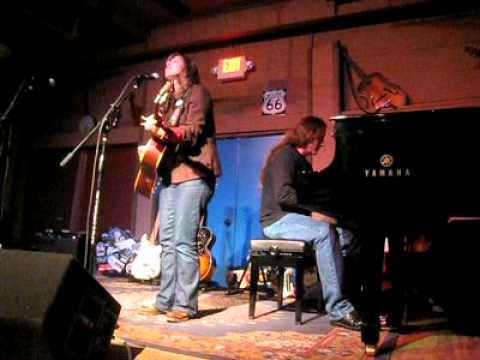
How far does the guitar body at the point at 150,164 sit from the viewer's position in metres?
2.67

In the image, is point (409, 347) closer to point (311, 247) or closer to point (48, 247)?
point (311, 247)

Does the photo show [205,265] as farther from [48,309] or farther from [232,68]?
[48,309]

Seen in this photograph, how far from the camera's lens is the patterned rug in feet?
→ 6.68

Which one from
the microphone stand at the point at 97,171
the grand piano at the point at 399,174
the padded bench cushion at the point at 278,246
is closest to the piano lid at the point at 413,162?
the grand piano at the point at 399,174

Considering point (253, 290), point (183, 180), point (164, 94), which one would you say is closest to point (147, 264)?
point (253, 290)

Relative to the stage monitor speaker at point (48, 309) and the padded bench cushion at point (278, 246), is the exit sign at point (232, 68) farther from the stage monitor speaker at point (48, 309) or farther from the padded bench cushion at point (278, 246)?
the stage monitor speaker at point (48, 309)

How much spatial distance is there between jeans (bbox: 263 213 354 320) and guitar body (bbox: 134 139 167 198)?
98cm

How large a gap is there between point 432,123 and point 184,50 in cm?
512

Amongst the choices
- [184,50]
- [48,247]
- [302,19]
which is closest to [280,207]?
[48,247]

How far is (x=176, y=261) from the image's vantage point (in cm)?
276

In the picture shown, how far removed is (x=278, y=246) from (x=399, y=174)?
4.21ft

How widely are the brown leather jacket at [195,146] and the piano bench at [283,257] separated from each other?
2.19 feet

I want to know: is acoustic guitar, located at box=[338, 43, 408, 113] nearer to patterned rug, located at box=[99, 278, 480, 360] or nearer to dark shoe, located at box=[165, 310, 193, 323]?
patterned rug, located at box=[99, 278, 480, 360]

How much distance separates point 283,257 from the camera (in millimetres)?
2994
